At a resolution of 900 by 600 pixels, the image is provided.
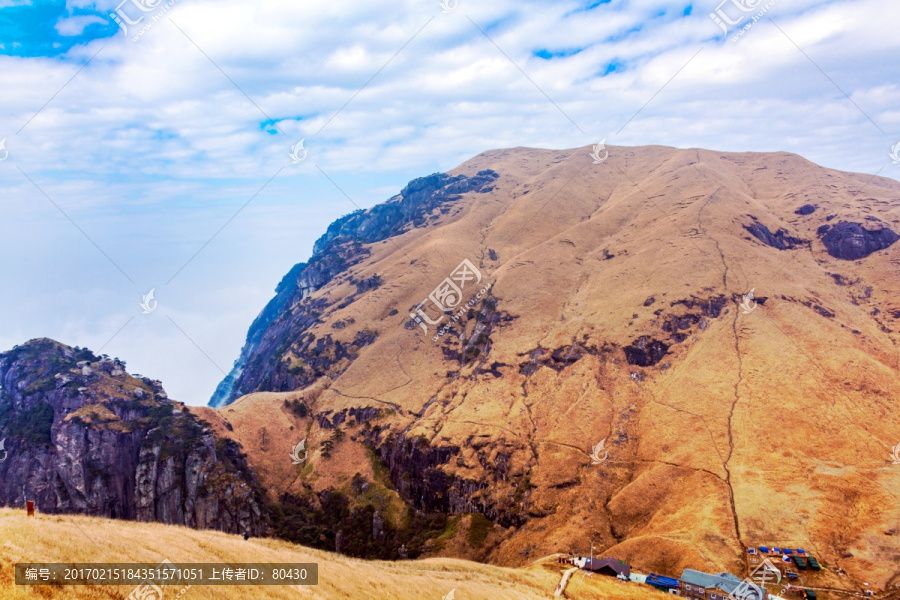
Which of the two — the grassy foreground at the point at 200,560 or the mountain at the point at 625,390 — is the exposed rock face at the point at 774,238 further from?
the grassy foreground at the point at 200,560

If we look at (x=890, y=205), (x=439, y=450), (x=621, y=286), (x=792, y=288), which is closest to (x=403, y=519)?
(x=439, y=450)

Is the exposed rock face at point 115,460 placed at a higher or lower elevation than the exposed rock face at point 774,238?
lower

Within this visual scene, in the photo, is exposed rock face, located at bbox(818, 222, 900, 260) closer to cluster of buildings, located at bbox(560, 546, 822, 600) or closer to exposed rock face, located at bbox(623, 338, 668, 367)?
exposed rock face, located at bbox(623, 338, 668, 367)

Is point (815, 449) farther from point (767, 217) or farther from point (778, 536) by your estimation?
point (767, 217)

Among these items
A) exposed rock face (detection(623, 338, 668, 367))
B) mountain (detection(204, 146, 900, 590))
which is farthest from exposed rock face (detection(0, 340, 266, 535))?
exposed rock face (detection(623, 338, 668, 367))

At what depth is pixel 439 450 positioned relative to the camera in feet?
336

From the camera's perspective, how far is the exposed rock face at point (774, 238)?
143125mm

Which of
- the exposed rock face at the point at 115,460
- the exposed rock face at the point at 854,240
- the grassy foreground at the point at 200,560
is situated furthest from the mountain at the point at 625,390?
the grassy foreground at the point at 200,560

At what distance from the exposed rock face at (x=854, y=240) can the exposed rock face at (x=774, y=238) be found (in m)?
7.11

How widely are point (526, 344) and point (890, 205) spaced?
12679cm

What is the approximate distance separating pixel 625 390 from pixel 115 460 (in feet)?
336

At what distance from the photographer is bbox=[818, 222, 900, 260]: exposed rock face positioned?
134250mm

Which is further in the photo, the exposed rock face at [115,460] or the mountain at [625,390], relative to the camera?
the exposed rock face at [115,460]

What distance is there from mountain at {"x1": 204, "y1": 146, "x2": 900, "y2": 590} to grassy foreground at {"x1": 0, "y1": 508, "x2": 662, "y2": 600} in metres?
29.4
